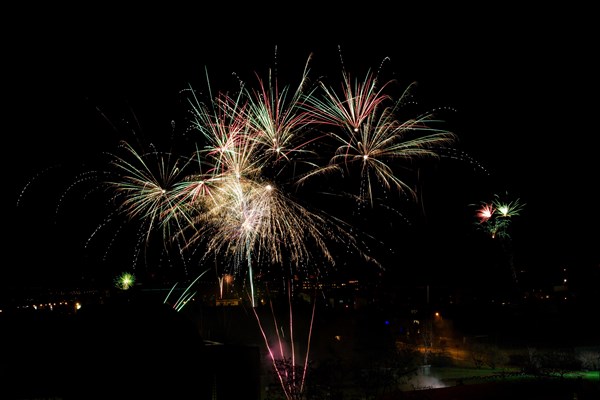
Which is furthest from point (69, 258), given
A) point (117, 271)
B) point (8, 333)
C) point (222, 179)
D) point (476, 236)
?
point (476, 236)

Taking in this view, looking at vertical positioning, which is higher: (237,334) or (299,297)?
(299,297)

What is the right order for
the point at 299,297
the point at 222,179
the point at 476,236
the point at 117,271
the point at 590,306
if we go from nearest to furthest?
the point at 222,179
the point at 590,306
the point at 299,297
the point at 117,271
the point at 476,236

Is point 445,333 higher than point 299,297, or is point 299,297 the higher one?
point 299,297

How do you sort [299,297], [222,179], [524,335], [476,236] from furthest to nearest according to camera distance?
[476,236] → [299,297] → [524,335] → [222,179]

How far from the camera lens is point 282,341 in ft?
59.7

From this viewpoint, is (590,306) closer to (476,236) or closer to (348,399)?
(476,236)

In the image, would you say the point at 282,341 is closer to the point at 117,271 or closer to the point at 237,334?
the point at 237,334

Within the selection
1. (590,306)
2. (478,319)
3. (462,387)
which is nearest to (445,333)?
(478,319)

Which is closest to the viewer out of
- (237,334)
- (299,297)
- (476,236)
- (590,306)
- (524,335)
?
(237,334)

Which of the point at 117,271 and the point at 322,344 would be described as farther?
the point at 117,271

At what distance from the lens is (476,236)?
31547mm

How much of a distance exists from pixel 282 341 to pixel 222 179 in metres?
7.75

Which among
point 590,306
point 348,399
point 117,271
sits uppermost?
point 117,271

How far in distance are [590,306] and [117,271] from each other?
72.1 ft
